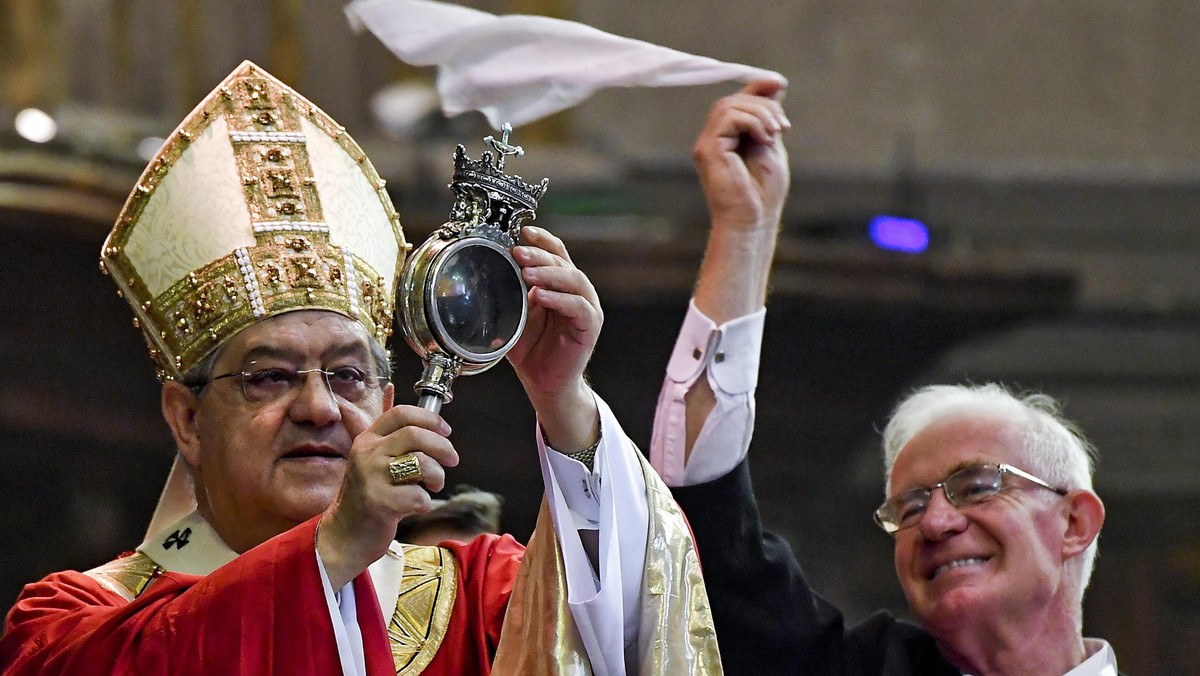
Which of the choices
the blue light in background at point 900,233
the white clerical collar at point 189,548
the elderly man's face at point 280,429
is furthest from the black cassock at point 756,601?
the blue light in background at point 900,233

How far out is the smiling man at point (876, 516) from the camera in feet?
9.78

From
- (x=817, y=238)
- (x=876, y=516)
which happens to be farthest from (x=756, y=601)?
(x=817, y=238)

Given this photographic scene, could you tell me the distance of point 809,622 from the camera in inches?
119

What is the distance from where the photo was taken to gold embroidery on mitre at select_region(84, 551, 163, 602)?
2.66 metres

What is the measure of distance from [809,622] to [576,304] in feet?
3.24

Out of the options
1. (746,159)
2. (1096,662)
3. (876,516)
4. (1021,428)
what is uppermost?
(746,159)

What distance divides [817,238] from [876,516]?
3966 millimetres

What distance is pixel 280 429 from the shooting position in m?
2.59

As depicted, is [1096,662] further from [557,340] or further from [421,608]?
[557,340]

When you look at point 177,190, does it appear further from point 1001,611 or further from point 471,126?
point 471,126

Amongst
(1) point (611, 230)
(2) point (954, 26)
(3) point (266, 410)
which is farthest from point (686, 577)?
(2) point (954, 26)

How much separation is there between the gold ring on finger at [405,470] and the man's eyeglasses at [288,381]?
0.58m

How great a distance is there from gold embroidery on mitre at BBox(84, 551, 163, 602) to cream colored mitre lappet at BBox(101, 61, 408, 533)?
0.17 meters

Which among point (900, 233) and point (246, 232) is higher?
point (900, 233)
